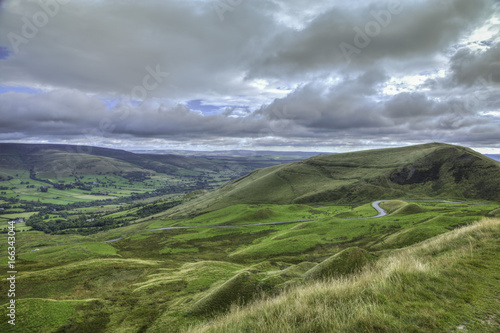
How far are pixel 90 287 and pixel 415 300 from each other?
52.0 metres

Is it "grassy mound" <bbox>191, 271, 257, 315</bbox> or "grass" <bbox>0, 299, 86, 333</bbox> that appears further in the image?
"grassy mound" <bbox>191, 271, 257, 315</bbox>

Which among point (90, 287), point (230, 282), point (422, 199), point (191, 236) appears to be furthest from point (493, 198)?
point (90, 287)

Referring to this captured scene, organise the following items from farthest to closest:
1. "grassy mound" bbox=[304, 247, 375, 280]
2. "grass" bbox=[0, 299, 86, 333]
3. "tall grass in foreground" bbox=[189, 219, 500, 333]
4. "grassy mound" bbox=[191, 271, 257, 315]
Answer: "grassy mound" bbox=[191, 271, 257, 315] < "grass" bbox=[0, 299, 86, 333] < "grassy mound" bbox=[304, 247, 375, 280] < "tall grass in foreground" bbox=[189, 219, 500, 333]

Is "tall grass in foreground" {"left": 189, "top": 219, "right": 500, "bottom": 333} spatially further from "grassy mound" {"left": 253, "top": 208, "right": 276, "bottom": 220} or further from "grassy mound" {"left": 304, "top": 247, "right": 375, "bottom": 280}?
"grassy mound" {"left": 253, "top": 208, "right": 276, "bottom": 220}

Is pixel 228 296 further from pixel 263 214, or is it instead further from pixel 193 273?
pixel 263 214

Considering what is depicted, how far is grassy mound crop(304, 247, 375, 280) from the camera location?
21469mm

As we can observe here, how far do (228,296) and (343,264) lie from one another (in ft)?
38.4

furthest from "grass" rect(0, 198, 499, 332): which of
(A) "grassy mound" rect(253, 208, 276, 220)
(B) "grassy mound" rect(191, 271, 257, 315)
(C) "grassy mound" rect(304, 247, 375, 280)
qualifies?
(A) "grassy mound" rect(253, 208, 276, 220)

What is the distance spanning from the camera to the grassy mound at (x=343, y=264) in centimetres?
2147

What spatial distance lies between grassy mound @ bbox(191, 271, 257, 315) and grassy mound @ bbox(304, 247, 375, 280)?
19.7ft

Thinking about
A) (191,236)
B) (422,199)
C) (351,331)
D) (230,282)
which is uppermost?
(351,331)

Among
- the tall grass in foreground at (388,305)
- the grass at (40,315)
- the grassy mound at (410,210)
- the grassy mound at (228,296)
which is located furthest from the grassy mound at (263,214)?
the tall grass in foreground at (388,305)

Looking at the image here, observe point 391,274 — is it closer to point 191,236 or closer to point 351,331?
point 351,331

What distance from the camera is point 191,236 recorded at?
413 ft
